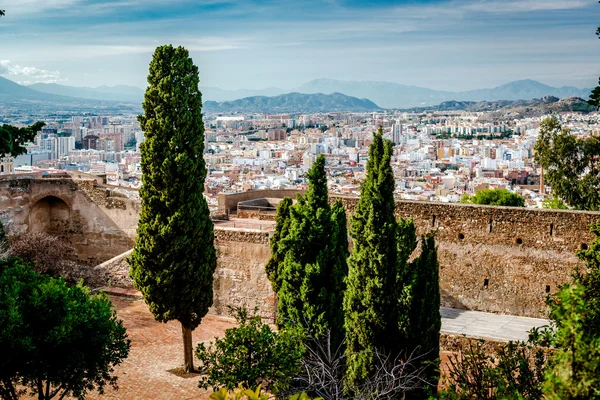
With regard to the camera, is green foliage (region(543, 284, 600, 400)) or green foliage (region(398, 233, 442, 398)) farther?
green foliage (region(398, 233, 442, 398))

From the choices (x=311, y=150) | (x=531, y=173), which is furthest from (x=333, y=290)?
(x=311, y=150)

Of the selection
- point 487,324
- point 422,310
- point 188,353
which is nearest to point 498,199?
point 487,324

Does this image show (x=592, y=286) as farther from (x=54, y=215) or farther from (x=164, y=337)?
(x=54, y=215)

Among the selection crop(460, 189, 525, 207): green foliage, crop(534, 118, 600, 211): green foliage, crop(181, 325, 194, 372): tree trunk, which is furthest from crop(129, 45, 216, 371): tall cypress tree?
crop(460, 189, 525, 207): green foliage

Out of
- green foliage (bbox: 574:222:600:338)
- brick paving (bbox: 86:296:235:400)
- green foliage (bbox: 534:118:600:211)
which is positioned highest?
green foliage (bbox: 534:118:600:211)

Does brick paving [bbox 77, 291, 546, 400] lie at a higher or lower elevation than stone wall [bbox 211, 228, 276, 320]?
lower

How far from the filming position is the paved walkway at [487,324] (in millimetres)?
14867

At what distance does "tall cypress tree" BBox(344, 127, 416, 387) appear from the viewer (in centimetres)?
1130

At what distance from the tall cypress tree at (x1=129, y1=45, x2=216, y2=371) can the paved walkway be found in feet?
17.5

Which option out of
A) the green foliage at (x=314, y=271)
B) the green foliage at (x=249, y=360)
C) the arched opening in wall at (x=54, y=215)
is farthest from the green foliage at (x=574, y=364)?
the arched opening in wall at (x=54, y=215)

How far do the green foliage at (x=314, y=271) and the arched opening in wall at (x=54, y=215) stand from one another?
9406 millimetres

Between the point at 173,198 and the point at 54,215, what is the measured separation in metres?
9.09

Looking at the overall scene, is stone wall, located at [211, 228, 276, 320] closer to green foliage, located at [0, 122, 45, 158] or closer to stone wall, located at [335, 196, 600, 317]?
stone wall, located at [335, 196, 600, 317]

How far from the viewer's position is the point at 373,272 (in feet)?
37.4
